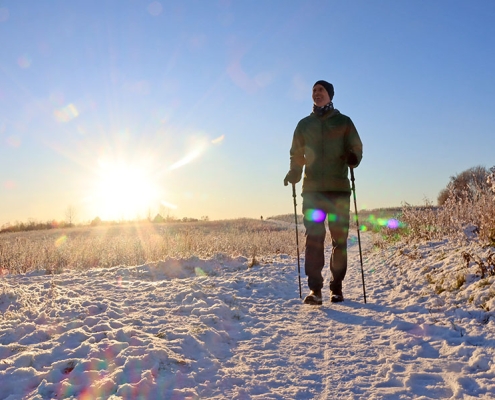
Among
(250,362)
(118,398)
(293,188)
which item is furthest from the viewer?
(293,188)

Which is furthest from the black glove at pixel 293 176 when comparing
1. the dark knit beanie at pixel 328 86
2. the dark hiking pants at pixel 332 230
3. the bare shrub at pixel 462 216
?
the bare shrub at pixel 462 216

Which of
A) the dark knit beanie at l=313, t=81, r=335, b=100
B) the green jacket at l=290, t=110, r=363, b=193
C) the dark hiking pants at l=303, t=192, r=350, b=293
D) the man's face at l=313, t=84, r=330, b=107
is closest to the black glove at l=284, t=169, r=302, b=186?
the green jacket at l=290, t=110, r=363, b=193

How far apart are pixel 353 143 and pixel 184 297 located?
3.51 meters

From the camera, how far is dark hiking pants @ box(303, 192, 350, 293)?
18.8 ft

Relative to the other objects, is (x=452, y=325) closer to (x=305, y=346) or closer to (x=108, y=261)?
(x=305, y=346)

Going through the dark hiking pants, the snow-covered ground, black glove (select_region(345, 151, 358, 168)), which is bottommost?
the snow-covered ground

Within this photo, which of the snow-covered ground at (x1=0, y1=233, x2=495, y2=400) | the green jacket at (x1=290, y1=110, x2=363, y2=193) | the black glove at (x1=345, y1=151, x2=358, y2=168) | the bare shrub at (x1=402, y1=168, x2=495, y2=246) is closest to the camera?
the snow-covered ground at (x1=0, y1=233, x2=495, y2=400)

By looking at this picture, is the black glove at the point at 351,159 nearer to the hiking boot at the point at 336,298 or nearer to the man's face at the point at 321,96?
the man's face at the point at 321,96

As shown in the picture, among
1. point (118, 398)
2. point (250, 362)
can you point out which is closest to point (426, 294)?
point (250, 362)

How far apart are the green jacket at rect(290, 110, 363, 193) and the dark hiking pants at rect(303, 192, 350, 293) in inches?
6.3

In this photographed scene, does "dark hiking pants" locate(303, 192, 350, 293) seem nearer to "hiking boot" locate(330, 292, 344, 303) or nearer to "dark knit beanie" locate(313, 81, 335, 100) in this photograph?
"hiking boot" locate(330, 292, 344, 303)

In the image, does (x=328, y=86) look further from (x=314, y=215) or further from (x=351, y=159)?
(x=314, y=215)

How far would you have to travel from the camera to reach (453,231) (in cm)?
796

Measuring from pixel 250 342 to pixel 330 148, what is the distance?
10.6ft
